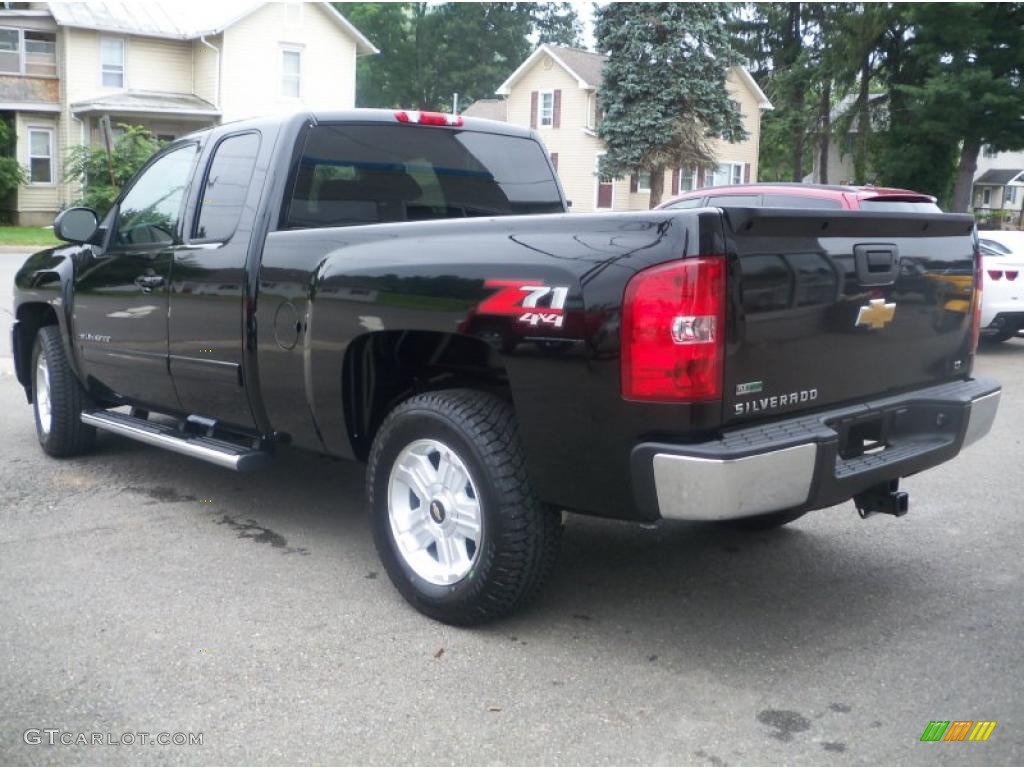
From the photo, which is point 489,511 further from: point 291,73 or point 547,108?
point 547,108

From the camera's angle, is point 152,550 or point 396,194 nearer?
point 152,550

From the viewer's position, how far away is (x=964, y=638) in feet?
13.1

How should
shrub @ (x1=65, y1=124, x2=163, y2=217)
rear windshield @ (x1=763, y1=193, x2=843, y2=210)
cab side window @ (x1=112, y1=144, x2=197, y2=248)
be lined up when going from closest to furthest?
cab side window @ (x1=112, y1=144, x2=197, y2=248), rear windshield @ (x1=763, y1=193, x2=843, y2=210), shrub @ (x1=65, y1=124, x2=163, y2=217)

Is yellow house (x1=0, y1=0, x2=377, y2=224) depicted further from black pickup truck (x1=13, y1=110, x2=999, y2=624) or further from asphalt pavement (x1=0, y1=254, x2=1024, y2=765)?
asphalt pavement (x1=0, y1=254, x2=1024, y2=765)

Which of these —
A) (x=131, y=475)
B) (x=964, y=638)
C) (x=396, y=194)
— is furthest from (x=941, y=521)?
(x=131, y=475)

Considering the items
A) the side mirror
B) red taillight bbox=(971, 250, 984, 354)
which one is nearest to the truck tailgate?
red taillight bbox=(971, 250, 984, 354)

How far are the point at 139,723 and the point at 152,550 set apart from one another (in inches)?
68.8

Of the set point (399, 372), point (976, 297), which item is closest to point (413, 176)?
point (399, 372)

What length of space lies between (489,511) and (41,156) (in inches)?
1417

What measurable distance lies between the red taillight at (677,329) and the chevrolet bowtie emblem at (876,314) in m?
0.78

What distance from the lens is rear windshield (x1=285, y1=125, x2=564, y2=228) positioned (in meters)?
5.04

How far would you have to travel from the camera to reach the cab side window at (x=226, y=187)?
5.15 meters

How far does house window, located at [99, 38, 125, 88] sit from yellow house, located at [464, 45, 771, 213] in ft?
47.0

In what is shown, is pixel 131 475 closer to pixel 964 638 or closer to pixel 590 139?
pixel 964 638
